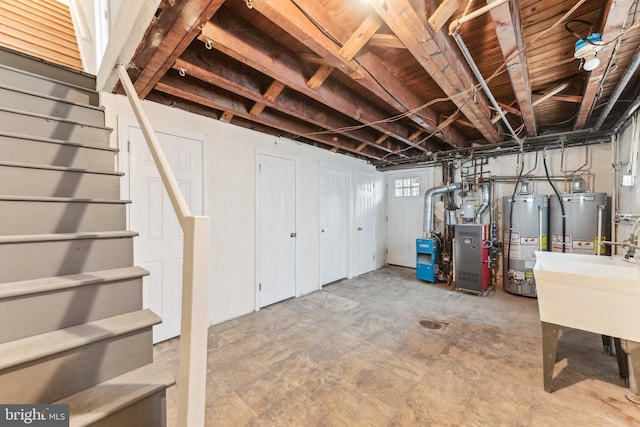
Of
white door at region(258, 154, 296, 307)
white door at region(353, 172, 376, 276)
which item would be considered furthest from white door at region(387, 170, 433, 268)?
white door at region(258, 154, 296, 307)

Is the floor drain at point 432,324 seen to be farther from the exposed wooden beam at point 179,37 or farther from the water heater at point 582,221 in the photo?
the exposed wooden beam at point 179,37

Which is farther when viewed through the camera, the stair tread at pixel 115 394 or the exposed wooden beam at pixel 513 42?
the exposed wooden beam at pixel 513 42

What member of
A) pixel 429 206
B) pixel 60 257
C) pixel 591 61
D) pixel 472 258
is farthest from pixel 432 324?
pixel 60 257

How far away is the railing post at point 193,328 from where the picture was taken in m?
0.65

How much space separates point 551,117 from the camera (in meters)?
3.41

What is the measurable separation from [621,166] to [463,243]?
6.62ft

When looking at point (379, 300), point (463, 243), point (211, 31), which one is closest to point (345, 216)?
point (379, 300)

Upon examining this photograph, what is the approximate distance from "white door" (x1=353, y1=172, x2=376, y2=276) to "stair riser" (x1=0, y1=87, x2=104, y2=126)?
3.95 meters

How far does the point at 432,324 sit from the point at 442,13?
9.62 feet

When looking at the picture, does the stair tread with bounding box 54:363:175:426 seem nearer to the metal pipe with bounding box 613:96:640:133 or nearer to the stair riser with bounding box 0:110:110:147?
the stair riser with bounding box 0:110:110:147

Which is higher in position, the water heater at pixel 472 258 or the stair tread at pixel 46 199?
the stair tread at pixel 46 199

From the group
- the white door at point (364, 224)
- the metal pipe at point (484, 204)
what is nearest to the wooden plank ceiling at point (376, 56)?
the metal pipe at point (484, 204)

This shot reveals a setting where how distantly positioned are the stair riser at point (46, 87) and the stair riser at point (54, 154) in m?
0.72

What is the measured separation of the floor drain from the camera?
286 cm
